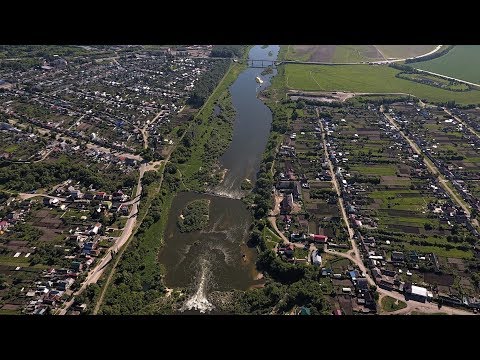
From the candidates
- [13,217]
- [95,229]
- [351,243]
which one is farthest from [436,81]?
[13,217]

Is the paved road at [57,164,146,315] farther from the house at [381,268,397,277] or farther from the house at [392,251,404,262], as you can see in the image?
the house at [392,251,404,262]

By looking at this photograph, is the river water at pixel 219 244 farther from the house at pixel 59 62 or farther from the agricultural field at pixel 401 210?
the house at pixel 59 62

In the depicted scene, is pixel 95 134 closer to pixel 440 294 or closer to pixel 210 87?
pixel 210 87

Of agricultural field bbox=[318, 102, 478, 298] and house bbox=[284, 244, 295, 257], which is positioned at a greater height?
agricultural field bbox=[318, 102, 478, 298]

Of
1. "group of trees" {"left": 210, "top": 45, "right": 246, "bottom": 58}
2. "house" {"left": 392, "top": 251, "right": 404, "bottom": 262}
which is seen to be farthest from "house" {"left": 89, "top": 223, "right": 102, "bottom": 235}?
"group of trees" {"left": 210, "top": 45, "right": 246, "bottom": 58}

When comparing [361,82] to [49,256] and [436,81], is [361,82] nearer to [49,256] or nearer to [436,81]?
[436,81]
